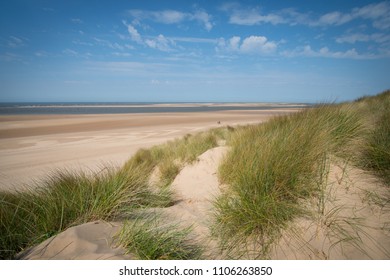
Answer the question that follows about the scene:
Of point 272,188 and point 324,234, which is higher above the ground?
point 272,188

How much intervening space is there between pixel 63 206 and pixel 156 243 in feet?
3.72

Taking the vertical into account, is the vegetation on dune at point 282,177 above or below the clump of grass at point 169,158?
above

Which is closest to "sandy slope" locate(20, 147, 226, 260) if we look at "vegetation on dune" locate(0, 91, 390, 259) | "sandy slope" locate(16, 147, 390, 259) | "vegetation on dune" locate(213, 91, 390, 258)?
"sandy slope" locate(16, 147, 390, 259)

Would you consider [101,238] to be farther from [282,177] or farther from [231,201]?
[282,177]

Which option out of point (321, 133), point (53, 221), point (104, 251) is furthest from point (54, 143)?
point (321, 133)

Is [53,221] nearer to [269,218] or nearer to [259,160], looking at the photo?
[269,218]

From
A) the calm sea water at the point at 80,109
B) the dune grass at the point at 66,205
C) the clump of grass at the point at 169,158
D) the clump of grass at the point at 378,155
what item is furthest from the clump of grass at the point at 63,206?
the calm sea water at the point at 80,109

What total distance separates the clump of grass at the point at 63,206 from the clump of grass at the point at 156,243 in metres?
0.57

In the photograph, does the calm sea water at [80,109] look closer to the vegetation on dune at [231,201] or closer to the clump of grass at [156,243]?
the vegetation on dune at [231,201]

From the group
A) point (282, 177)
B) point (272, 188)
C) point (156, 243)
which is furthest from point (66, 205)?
point (282, 177)

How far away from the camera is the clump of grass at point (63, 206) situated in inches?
85.1

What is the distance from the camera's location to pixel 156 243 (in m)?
1.95
